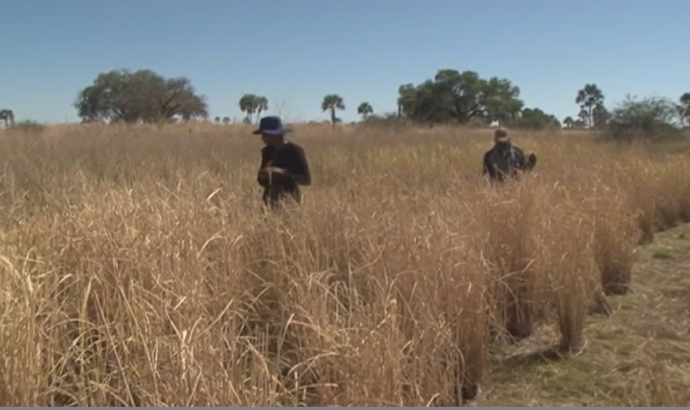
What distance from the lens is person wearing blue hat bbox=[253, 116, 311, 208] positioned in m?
4.75

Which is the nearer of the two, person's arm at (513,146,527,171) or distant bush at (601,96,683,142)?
person's arm at (513,146,527,171)

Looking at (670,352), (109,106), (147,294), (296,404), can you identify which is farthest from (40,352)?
(109,106)

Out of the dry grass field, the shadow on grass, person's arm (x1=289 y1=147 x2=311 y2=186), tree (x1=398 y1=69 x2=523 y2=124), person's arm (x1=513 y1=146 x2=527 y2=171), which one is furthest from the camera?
tree (x1=398 y1=69 x2=523 y2=124)

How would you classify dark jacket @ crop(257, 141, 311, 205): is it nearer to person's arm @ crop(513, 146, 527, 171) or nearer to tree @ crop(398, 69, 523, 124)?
person's arm @ crop(513, 146, 527, 171)

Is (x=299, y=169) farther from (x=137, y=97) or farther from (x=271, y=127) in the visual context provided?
(x=137, y=97)

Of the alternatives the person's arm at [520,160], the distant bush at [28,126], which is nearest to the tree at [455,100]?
the distant bush at [28,126]

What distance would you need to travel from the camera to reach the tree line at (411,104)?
23089 mm

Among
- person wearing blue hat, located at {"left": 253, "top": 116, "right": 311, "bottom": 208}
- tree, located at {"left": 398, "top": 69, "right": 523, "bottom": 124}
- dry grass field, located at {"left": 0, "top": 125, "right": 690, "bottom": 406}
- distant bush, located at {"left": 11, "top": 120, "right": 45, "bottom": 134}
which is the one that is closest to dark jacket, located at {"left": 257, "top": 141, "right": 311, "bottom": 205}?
person wearing blue hat, located at {"left": 253, "top": 116, "right": 311, "bottom": 208}

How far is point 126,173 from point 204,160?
2467 mm

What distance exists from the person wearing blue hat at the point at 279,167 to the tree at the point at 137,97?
24.2 metres

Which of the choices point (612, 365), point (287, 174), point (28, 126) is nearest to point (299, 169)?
point (287, 174)

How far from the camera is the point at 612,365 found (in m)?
3.29

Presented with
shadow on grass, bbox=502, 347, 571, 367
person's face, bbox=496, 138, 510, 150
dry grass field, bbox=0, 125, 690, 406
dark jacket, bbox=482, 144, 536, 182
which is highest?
person's face, bbox=496, 138, 510, 150

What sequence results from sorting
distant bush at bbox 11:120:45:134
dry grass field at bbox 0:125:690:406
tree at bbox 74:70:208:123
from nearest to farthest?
dry grass field at bbox 0:125:690:406
distant bush at bbox 11:120:45:134
tree at bbox 74:70:208:123
